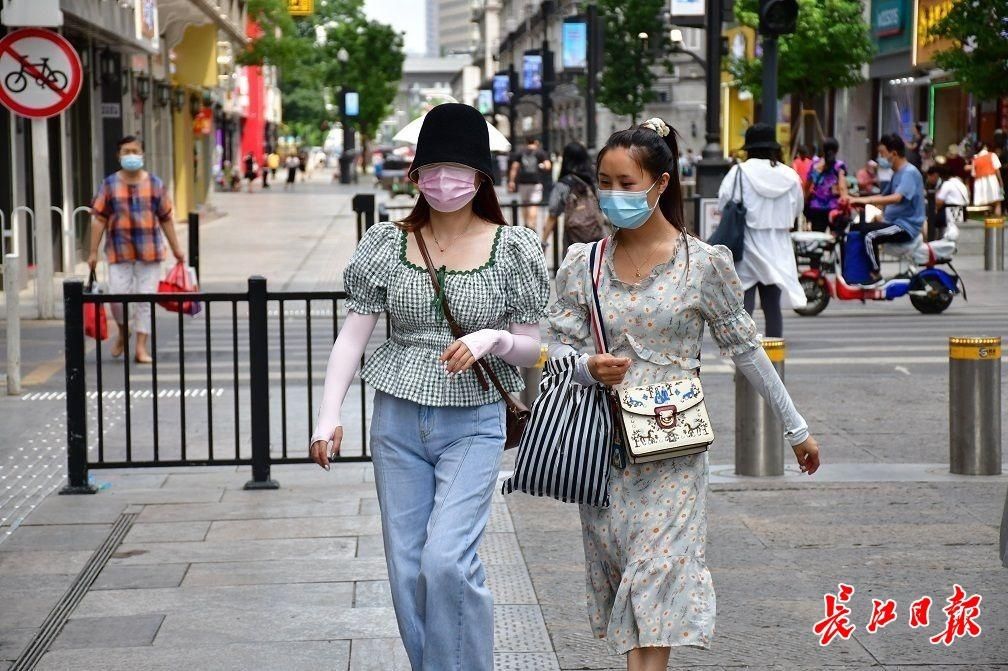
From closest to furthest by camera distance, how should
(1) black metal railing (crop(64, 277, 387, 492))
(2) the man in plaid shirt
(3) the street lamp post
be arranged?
(1) black metal railing (crop(64, 277, 387, 492)), (2) the man in plaid shirt, (3) the street lamp post

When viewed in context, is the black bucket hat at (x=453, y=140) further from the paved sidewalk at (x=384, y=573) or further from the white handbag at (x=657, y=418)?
the paved sidewalk at (x=384, y=573)

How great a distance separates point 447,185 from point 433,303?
32 cm

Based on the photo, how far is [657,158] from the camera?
4312 mm

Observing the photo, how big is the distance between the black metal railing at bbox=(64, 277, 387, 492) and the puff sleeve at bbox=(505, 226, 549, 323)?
2.85 meters

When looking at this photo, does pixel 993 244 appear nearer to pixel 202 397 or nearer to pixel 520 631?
pixel 202 397

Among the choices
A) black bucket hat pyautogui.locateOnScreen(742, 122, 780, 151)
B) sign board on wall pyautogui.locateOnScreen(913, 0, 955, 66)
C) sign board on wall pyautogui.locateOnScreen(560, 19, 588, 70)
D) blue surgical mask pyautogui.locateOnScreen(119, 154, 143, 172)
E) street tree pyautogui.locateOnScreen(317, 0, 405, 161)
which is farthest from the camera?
street tree pyautogui.locateOnScreen(317, 0, 405, 161)

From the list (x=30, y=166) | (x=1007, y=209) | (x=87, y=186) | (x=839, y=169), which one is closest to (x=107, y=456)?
(x=30, y=166)

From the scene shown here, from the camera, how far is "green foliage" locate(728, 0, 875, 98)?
36.7 metres

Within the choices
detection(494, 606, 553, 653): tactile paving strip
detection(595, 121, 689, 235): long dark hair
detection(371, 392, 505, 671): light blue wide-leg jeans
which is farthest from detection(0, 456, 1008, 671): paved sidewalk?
detection(595, 121, 689, 235): long dark hair

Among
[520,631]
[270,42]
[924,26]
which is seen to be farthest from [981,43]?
[270,42]

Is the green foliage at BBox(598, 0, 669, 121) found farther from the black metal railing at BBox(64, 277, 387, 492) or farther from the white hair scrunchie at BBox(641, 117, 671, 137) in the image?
the white hair scrunchie at BBox(641, 117, 671, 137)

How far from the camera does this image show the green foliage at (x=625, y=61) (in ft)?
194

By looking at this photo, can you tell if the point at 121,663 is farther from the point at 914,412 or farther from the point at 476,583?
the point at 914,412

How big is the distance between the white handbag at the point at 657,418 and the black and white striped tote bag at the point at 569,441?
0.14 ft
